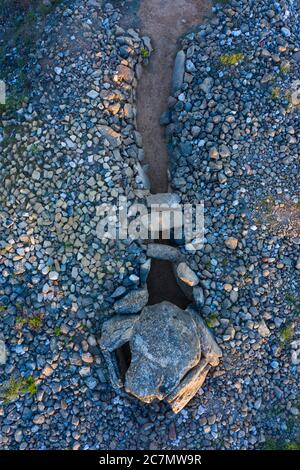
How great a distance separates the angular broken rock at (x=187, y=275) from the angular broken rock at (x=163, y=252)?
34cm

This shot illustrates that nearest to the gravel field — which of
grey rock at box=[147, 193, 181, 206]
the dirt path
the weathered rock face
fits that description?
grey rock at box=[147, 193, 181, 206]

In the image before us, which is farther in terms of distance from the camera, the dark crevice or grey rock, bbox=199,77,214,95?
grey rock, bbox=199,77,214,95

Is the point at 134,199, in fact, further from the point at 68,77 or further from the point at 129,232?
the point at 68,77

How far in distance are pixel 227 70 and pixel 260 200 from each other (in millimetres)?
3425

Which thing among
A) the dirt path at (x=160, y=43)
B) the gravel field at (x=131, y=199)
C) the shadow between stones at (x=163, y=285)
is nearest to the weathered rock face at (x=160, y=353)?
the gravel field at (x=131, y=199)

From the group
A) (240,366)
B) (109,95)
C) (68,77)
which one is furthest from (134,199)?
(240,366)

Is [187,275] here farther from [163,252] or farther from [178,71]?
[178,71]

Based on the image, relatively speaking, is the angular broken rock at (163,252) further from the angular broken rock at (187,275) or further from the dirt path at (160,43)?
the dirt path at (160,43)

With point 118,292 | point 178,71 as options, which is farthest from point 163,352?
point 178,71

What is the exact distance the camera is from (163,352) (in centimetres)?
991

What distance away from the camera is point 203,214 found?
11.0 meters

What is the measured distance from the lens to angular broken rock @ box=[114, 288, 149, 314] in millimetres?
10344

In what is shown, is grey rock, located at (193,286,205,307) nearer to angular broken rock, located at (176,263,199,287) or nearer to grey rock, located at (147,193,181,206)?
angular broken rock, located at (176,263,199,287)

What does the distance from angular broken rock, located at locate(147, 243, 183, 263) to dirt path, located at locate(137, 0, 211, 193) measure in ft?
9.90
